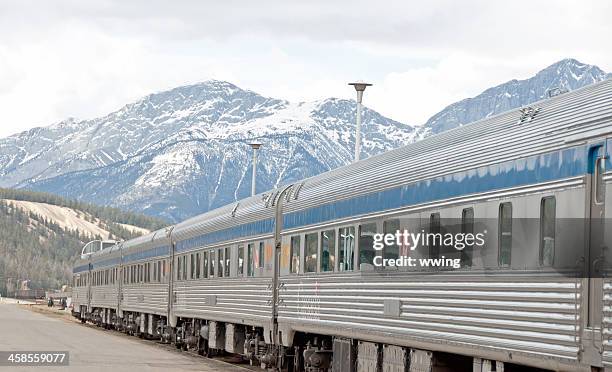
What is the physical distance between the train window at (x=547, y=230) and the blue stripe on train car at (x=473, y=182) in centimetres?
Answer: 26

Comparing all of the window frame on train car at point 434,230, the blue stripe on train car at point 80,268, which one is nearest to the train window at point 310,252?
the window frame on train car at point 434,230

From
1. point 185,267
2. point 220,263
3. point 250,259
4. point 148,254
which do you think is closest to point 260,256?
point 250,259

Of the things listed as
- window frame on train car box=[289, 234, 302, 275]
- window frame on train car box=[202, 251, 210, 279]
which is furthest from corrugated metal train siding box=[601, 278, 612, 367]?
window frame on train car box=[202, 251, 210, 279]

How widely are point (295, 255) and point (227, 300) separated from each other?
713cm

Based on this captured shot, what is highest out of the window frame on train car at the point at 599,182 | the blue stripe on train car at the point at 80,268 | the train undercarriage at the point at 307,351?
the window frame on train car at the point at 599,182

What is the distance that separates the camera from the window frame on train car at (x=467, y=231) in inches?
620

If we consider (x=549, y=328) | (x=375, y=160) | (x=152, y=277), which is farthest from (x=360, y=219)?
(x=152, y=277)

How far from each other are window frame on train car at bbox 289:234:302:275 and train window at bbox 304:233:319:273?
0.51m

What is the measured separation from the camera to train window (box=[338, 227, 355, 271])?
21.2 meters

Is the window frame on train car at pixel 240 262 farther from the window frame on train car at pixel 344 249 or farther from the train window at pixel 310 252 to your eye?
the window frame on train car at pixel 344 249

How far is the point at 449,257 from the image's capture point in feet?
54.1

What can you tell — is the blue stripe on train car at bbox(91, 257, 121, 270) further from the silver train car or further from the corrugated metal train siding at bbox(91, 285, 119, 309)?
the silver train car

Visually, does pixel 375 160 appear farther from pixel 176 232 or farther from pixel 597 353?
pixel 176 232

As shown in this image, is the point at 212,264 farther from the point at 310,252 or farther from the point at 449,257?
the point at 449,257
